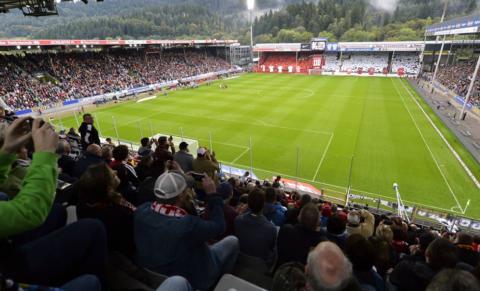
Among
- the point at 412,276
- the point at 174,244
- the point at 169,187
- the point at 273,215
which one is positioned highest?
the point at 169,187

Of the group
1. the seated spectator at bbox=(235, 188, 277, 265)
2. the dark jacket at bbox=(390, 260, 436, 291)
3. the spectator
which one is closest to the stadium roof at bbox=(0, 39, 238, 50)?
the seated spectator at bbox=(235, 188, 277, 265)

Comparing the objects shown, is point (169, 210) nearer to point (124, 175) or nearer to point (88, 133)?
point (124, 175)

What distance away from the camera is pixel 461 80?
37969 mm

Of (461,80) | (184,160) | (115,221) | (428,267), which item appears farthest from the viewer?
(461,80)

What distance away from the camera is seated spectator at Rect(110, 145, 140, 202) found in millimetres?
4764

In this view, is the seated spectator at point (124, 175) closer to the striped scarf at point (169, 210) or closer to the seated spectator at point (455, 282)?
the striped scarf at point (169, 210)

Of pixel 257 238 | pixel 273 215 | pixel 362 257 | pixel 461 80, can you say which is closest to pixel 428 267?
pixel 362 257

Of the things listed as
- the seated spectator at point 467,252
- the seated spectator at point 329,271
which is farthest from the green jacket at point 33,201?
the seated spectator at point 467,252

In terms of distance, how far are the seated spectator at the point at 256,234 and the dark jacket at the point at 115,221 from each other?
159cm

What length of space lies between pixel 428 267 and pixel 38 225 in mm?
4010

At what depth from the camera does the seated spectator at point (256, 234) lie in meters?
3.94

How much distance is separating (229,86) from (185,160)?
41902mm

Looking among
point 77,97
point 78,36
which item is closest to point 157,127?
point 77,97

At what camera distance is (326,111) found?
31297 mm
